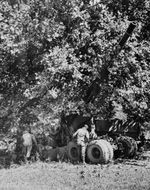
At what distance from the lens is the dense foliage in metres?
14.6

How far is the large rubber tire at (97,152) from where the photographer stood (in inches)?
568

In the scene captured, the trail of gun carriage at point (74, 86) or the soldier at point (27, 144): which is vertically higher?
the trail of gun carriage at point (74, 86)

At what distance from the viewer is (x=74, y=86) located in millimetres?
16500

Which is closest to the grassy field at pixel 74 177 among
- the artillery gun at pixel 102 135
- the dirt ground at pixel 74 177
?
the dirt ground at pixel 74 177

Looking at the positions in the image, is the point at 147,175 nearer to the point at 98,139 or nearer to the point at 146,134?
the point at 98,139

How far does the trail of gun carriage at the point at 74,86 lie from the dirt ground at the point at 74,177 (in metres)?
0.11

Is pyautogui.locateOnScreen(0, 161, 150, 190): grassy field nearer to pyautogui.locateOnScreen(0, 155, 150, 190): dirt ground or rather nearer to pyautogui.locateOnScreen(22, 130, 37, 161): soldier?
pyautogui.locateOnScreen(0, 155, 150, 190): dirt ground

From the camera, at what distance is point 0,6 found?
49.1 feet

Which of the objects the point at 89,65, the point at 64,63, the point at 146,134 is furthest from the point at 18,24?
the point at 146,134

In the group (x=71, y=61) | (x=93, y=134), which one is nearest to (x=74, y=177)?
(x=93, y=134)

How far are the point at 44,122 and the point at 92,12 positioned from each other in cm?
587

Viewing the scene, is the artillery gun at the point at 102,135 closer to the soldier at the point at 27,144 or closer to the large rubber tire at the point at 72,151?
the large rubber tire at the point at 72,151

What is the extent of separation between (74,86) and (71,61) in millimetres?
1416

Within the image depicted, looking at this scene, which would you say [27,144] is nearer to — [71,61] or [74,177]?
[71,61]
